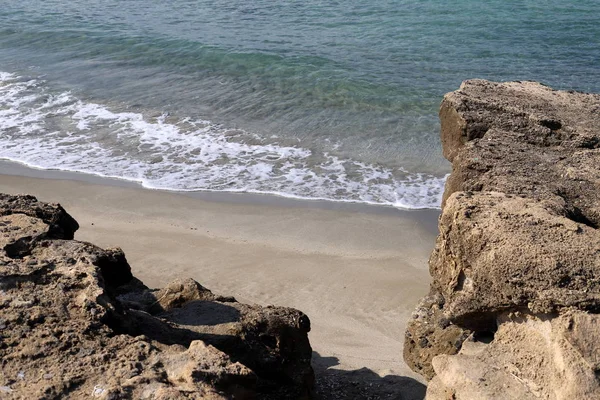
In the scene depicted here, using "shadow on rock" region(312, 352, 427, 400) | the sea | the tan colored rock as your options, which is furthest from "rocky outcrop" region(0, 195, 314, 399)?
the sea

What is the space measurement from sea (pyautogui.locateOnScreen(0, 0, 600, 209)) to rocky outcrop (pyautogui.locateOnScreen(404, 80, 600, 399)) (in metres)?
3.69

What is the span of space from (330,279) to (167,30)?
11.7 m

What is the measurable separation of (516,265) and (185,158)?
6.99m

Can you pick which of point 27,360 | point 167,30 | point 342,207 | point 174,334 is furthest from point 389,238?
point 167,30

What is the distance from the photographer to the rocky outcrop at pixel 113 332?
103 inches

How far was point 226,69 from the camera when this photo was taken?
45.0 ft

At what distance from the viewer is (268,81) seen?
42.4 ft

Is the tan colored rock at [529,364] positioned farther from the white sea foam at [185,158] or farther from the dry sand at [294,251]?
the white sea foam at [185,158]

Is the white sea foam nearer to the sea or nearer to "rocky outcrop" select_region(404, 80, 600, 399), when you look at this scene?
the sea

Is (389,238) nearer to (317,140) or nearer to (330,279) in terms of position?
(330,279)

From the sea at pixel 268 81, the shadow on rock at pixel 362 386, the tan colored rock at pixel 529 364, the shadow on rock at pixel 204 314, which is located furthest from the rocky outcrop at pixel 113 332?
the sea at pixel 268 81

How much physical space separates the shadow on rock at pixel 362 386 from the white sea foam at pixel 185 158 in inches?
146

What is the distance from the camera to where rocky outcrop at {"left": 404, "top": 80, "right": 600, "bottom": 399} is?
289 cm

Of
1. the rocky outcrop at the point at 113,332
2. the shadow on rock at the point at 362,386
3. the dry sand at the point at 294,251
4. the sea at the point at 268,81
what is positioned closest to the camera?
the rocky outcrop at the point at 113,332
